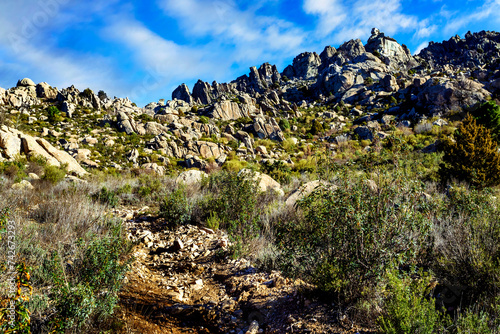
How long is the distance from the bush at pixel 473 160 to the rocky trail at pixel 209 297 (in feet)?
27.5

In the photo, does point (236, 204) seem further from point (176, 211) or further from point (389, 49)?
point (389, 49)

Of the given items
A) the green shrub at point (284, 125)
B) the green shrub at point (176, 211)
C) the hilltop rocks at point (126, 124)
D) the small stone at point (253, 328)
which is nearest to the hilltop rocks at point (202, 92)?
the green shrub at point (284, 125)

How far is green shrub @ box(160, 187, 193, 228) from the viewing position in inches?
255

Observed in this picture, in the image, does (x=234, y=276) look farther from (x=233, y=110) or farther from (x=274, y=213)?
(x=233, y=110)

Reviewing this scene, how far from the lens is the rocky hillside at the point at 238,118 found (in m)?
23.2

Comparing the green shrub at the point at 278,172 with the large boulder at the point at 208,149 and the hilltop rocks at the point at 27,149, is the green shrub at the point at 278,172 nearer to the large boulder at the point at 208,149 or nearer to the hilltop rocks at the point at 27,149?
the hilltop rocks at the point at 27,149

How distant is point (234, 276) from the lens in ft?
14.5

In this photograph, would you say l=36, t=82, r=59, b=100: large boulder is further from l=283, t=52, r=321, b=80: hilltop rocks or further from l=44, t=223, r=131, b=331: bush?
l=283, t=52, r=321, b=80: hilltop rocks

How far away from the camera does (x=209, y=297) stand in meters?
3.87

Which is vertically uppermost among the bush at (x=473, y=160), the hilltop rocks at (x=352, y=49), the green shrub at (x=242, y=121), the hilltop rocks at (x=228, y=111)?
the hilltop rocks at (x=352, y=49)

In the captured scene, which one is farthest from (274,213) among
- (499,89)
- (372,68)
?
(372,68)

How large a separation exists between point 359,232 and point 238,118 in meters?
38.7

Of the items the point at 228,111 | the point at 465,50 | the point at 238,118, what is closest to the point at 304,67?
the point at 465,50

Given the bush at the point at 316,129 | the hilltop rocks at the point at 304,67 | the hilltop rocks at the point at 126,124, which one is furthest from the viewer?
the hilltop rocks at the point at 304,67
